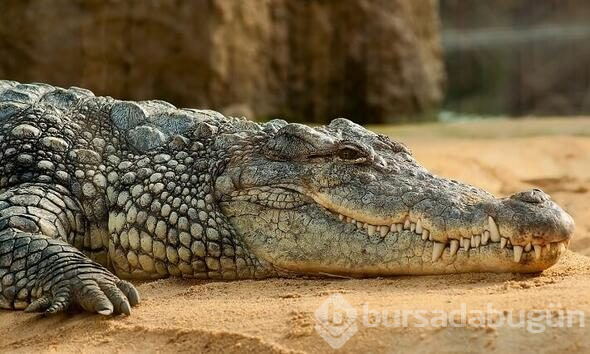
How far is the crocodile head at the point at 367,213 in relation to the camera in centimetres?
364

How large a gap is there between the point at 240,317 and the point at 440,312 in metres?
0.76

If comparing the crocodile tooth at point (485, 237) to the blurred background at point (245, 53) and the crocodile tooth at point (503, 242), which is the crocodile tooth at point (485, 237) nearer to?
the crocodile tooth at point (503, 242)

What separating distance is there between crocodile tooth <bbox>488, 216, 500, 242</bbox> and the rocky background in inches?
318

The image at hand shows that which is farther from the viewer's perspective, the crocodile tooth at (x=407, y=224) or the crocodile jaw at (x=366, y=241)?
the crocodile tooth at (x=407, y=224)

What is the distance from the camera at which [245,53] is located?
1186cm

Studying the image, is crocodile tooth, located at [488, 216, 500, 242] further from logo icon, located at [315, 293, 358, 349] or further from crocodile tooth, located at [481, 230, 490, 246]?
logo icon, located at [315, 293, 358, 349]

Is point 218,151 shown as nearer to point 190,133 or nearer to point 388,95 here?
point 190,133

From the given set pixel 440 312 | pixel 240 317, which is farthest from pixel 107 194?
pixel 440 312

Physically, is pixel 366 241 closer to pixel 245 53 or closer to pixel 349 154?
pixel 349 154

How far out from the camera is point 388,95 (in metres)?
13.3

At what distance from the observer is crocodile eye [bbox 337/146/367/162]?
4.08 meters

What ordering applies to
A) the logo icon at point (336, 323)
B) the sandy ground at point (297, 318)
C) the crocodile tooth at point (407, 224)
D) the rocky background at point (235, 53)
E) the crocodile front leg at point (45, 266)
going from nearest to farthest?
the sandy ground at point (297, 318), the logo icon at point (336, 323), the crocodile front leg at point (45, 266), the crocodile tooth at point (407, 224), the rocky background at point (235, 53)

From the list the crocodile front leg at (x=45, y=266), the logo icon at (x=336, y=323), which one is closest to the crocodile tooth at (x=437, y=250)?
the logo icon at (x=336, y=323)

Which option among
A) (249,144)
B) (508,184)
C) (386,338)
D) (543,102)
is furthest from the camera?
(543,102)
